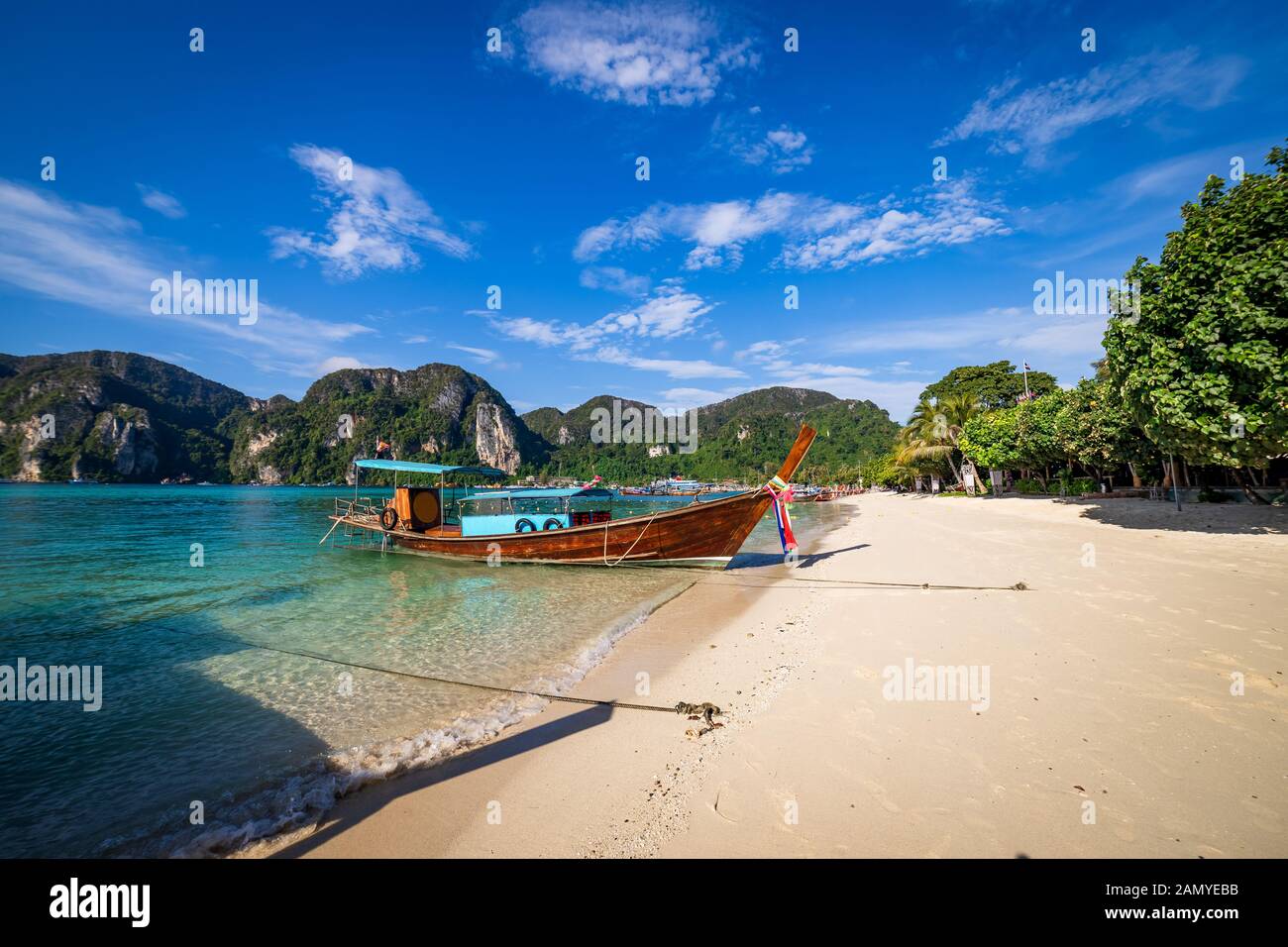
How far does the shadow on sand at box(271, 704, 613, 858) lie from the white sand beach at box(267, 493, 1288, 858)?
0.02m

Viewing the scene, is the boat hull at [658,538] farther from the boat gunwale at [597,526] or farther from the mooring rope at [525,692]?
the mooring rope at [525,692]

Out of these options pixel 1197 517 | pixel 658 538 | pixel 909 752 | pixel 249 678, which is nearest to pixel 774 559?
pixel 658 538

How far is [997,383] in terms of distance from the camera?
5931 centimetres

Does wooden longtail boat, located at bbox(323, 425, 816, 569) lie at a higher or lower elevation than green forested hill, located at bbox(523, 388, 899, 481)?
lower

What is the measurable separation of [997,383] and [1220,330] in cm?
5590

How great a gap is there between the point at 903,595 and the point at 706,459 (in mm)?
132604

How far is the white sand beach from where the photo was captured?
128 inches

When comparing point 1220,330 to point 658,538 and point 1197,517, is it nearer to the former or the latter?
point 1197,517

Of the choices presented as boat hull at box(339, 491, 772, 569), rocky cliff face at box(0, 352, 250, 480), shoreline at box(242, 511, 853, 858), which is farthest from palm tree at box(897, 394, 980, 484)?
rocky cliff face at box(0, 352, 250, 480)

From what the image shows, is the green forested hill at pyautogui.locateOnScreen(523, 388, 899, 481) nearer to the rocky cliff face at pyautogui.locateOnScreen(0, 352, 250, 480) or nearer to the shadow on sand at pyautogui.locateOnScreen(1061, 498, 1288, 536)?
the shadow on sand at pyautogui.locateOnScreen(1061, 498, 1288, 536)

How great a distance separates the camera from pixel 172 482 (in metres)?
132
